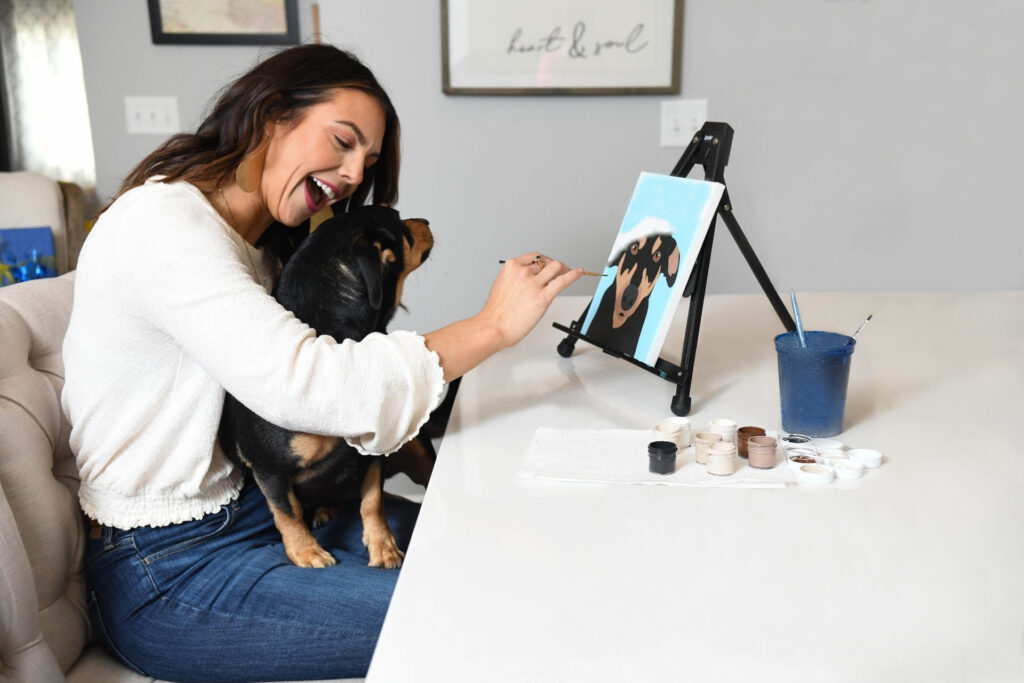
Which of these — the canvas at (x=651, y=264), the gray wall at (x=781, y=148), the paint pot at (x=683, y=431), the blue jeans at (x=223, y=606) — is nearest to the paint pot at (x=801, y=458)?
the paint pot at (x=683, y=431)

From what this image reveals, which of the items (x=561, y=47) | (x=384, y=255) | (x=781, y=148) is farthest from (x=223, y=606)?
(x=781, y=148)

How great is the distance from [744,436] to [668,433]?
0.09m

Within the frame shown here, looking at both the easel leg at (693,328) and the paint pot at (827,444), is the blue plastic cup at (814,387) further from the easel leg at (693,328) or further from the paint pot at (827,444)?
the easel leg at (693,328)

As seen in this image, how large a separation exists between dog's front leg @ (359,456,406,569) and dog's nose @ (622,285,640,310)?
462mm

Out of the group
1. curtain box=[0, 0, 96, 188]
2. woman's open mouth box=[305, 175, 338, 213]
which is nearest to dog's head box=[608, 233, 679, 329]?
woman's open mouth box=[305, 175, 338, 213]

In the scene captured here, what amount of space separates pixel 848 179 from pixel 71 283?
6.76 feet

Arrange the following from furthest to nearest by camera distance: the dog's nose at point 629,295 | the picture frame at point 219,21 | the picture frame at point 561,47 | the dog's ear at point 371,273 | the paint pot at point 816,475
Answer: the picture frame at point 219,21, the picture frame at point 561,47, the dog's nose at point 629,295, the dog's ear at point 371,273, the paint pot at point 816,475

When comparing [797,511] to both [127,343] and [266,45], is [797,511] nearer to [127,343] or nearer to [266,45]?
[127,343]

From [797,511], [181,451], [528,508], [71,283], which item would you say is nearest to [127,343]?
[181,451]

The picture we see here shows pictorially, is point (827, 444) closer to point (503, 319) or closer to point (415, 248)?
point (503, 319)

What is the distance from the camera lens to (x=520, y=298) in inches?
45.4

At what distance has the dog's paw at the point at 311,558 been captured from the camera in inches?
44.1

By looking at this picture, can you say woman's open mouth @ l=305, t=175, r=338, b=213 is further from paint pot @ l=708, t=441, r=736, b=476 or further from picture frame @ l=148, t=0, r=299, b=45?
picture frame @ l=148, t=0, r=299, b=45

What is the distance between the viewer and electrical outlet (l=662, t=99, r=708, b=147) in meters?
2.40
